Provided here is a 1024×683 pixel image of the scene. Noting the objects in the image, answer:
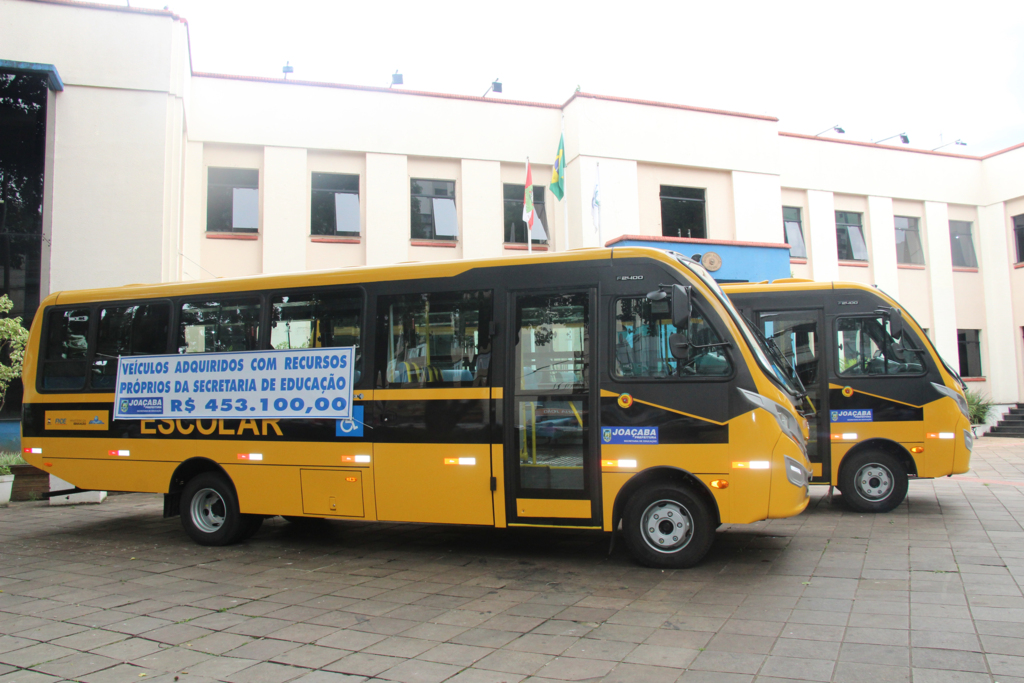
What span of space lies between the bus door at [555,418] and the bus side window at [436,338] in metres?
0.40

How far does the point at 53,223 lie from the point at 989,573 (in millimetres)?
15553

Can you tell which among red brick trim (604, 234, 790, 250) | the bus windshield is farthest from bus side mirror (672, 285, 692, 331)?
red brick trim (604, 234, 790, 250)

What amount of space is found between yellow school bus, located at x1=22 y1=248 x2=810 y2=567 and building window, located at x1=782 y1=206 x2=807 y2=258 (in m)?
15.9

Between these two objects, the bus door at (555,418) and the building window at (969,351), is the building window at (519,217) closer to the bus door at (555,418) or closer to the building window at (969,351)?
the bus door at (555,418)

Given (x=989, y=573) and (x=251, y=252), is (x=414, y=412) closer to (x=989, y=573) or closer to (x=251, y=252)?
(x=989, y=573)

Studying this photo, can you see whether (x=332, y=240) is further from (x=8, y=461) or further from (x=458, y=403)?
(x=458, y=403)

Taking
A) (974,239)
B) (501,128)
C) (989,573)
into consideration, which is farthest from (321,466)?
(974,239)

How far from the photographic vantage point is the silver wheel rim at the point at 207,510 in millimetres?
8352

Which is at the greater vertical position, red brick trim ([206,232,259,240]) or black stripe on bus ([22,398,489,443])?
red brick trim ([206,232,259,240])

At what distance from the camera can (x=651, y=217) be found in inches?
734

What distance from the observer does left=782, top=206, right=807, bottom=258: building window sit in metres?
21.8

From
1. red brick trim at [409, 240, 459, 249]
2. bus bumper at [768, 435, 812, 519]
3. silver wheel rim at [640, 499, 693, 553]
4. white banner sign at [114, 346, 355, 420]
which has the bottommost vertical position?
silver wheel rim at [640, 499, 693, 553]

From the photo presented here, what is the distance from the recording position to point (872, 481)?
9.44 meters

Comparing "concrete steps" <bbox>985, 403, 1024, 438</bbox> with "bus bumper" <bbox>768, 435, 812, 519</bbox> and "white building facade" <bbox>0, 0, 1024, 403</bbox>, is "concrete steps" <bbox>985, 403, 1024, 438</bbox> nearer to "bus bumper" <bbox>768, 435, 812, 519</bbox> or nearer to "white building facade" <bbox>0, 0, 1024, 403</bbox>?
"white building facade" <bbox>0, 0, 1024, 403</bbox>
